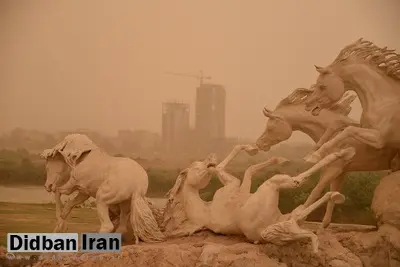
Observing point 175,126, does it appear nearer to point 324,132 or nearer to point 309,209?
point 324,132

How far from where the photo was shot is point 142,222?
10.4ft

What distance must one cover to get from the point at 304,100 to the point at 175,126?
1.00 m

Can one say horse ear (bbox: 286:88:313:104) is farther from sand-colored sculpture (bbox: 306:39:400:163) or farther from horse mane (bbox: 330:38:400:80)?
horse mane (bbox: 330:38:400:80)

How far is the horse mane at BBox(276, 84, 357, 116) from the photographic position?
10.9 ft

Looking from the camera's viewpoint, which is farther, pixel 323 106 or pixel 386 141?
pixel 323 106

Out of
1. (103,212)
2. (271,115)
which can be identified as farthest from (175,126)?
(103,212)

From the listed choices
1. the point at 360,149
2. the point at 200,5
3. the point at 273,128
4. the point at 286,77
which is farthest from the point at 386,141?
the point at 200,5

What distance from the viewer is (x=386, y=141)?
9.84ft

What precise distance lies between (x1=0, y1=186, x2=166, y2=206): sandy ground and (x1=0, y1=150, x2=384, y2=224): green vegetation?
40 millimetres

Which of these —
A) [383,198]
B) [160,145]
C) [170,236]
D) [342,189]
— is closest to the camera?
[383,198]

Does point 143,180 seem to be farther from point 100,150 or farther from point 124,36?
point 124,36

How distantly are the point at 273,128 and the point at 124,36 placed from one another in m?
1.38

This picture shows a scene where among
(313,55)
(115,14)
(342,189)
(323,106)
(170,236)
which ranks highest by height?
(115,14)

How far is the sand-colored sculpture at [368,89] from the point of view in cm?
299
